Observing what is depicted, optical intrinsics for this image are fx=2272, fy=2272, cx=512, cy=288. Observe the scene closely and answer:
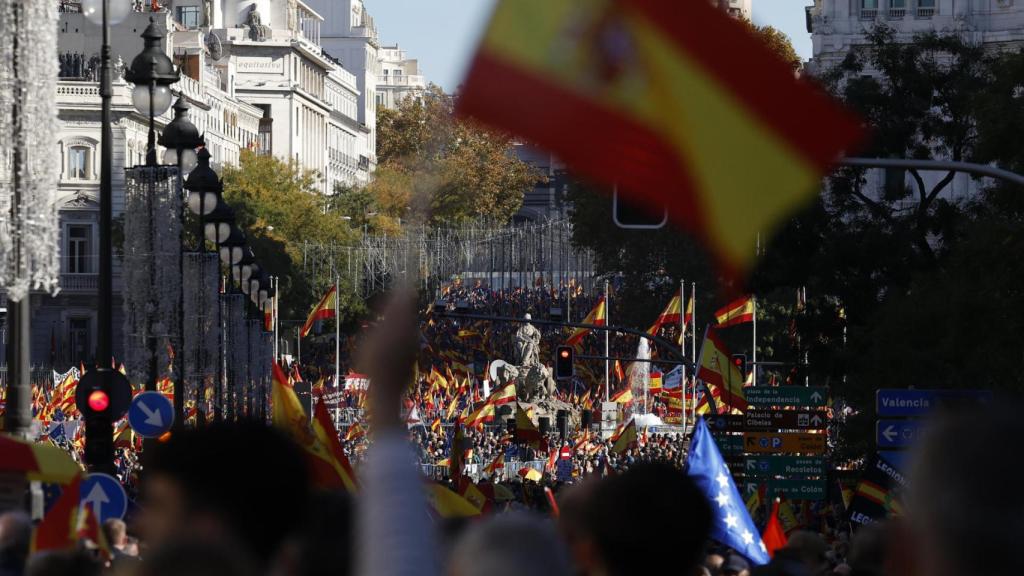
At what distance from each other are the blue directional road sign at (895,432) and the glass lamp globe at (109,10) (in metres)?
8.92

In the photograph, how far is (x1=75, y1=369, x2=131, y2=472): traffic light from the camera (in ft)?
64.9

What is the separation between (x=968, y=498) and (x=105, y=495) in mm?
11964

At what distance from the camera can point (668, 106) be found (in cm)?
572

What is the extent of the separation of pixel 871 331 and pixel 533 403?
3766 cm

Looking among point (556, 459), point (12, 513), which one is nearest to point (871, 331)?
point (556, 459)

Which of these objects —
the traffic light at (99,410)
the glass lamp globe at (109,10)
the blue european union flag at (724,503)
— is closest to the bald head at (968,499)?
the blue european union flag at (724,503)

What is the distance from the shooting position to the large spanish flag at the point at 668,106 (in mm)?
5512

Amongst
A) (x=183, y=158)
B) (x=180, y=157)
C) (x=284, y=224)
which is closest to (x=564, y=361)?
(x=183, y=158)

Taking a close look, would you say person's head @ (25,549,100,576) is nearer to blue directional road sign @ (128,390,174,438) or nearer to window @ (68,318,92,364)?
blue directional road sign @ (128,390,174,438)

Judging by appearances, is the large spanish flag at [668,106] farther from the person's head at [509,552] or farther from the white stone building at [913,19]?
the white stone building at [913,19]

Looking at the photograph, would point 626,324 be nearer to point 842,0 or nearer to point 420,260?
point 842,0

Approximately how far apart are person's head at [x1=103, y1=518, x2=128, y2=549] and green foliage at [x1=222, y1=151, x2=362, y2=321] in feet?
294

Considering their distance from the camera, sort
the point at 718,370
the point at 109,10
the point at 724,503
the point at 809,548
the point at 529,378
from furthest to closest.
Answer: the point at 529,378, the point at 718,370, the point at 109,10, the point at 724,503, the point at 809,548

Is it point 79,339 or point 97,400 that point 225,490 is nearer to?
point 97,400
